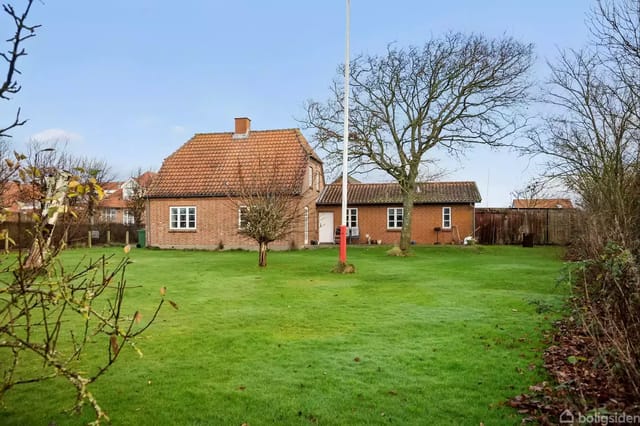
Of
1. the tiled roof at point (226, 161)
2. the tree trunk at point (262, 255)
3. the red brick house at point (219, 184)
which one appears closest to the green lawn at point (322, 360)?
the tree trunk at point (262, 255)

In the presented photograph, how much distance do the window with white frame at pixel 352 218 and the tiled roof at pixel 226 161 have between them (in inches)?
179

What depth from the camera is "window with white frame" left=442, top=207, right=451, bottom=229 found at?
3206 centimetres

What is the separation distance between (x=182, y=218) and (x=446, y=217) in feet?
56.4

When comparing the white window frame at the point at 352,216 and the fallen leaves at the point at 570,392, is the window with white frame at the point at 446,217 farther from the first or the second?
the fallen leaves at the point at 570,392

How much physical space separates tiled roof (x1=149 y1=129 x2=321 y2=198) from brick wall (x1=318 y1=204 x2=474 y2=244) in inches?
210

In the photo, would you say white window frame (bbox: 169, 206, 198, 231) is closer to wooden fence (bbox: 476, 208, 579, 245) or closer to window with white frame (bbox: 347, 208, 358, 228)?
window with white frame (bbox: 347, 208, 358, 228)

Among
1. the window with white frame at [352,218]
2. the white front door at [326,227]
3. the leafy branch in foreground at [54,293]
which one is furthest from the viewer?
the window with white frame at [352,218]

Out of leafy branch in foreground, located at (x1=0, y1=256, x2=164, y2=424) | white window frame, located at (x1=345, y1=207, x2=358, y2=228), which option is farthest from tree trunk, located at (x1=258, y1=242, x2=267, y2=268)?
white window frame, located at (x1=345, y1=207, x2=358, y2=228)

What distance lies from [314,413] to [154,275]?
477 inches

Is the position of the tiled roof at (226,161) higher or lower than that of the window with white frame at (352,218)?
higher

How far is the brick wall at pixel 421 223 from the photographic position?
1252 inches

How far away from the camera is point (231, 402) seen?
192 inches

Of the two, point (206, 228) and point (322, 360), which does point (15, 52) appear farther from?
point (206, 228)

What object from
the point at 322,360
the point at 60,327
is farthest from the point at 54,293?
the point at 60,327
